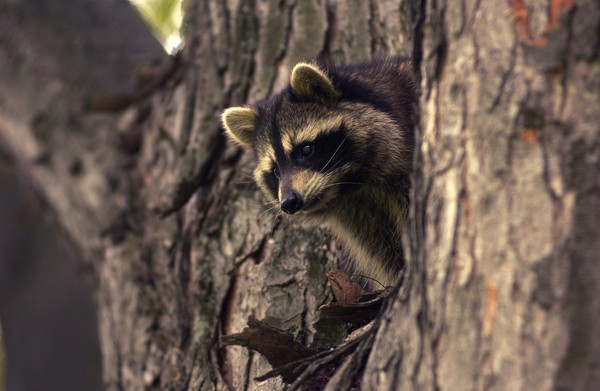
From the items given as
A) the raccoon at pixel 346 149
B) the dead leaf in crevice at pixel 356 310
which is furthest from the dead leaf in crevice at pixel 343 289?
the raccoon at pixel 346 149

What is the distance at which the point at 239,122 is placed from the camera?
12.7 ft

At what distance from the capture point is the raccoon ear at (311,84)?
362 cm

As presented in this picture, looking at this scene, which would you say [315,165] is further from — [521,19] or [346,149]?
[521,19]

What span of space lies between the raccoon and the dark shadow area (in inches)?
86.2

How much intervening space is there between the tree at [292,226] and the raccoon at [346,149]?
14 cm

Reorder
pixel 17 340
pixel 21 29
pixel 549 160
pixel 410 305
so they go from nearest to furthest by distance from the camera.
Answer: pixel 549 160
pixel 410 305
pixel 21 29
pixel 17 340

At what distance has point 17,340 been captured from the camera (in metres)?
5.61

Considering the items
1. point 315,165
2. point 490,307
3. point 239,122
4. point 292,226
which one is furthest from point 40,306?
point 490,307

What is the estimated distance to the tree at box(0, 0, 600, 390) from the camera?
166cm

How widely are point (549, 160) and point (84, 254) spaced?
3.37 m

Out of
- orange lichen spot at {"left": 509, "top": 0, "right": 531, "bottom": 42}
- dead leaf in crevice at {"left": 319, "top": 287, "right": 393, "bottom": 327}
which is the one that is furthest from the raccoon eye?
orange lichen spot at {"left": 509, "top": 0, "right": 531, "bottom": 42}

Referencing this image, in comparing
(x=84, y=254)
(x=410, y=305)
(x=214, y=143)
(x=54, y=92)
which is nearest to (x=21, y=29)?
(x=54, y=92)

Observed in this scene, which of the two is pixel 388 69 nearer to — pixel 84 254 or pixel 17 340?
pixel 84 254

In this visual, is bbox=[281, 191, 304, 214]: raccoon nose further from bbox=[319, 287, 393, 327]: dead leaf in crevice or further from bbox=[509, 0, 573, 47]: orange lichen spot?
bbox=[509, 0, 573, 47]: orange lichen spot
